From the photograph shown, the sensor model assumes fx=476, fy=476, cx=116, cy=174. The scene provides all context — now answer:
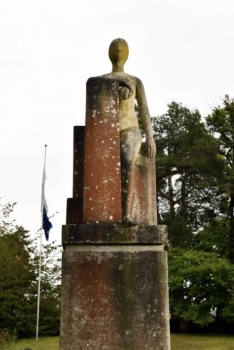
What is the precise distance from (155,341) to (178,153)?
2786cm

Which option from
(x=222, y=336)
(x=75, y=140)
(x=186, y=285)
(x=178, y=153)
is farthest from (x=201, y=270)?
(x=75, y=140)

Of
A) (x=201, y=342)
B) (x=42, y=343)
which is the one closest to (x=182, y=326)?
(x=201, y=342)

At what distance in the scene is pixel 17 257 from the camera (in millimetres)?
27047

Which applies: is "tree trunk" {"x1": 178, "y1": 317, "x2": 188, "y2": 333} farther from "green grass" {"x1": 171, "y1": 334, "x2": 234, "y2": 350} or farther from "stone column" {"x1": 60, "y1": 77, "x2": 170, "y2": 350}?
"stone column" {"x1": 60, "y1": 77, "x2": 170, "y2": 350}

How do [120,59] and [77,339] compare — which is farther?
[120,59]

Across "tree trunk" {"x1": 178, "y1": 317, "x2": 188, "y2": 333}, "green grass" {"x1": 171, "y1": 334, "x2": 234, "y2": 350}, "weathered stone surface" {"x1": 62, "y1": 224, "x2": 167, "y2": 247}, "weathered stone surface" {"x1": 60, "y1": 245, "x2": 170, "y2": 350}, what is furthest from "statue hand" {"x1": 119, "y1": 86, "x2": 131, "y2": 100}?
"tree trunk" {"x1": 178, "y1": 317, "x2": 188, "y2": 333}

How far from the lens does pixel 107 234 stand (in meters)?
4.95

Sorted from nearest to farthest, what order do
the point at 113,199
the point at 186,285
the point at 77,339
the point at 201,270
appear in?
the point at 77,339
the point at 113,199
the point at 201,270
the point at 186,285

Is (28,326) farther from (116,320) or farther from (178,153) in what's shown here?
(116,320)

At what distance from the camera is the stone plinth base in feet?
15.5

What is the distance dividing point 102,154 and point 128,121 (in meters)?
0.70

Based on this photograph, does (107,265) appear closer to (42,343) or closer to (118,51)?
(118,51)

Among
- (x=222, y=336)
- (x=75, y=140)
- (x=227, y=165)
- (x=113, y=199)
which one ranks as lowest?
(x=222, y=336)

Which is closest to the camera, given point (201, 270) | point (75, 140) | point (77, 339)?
point (77, 339)
